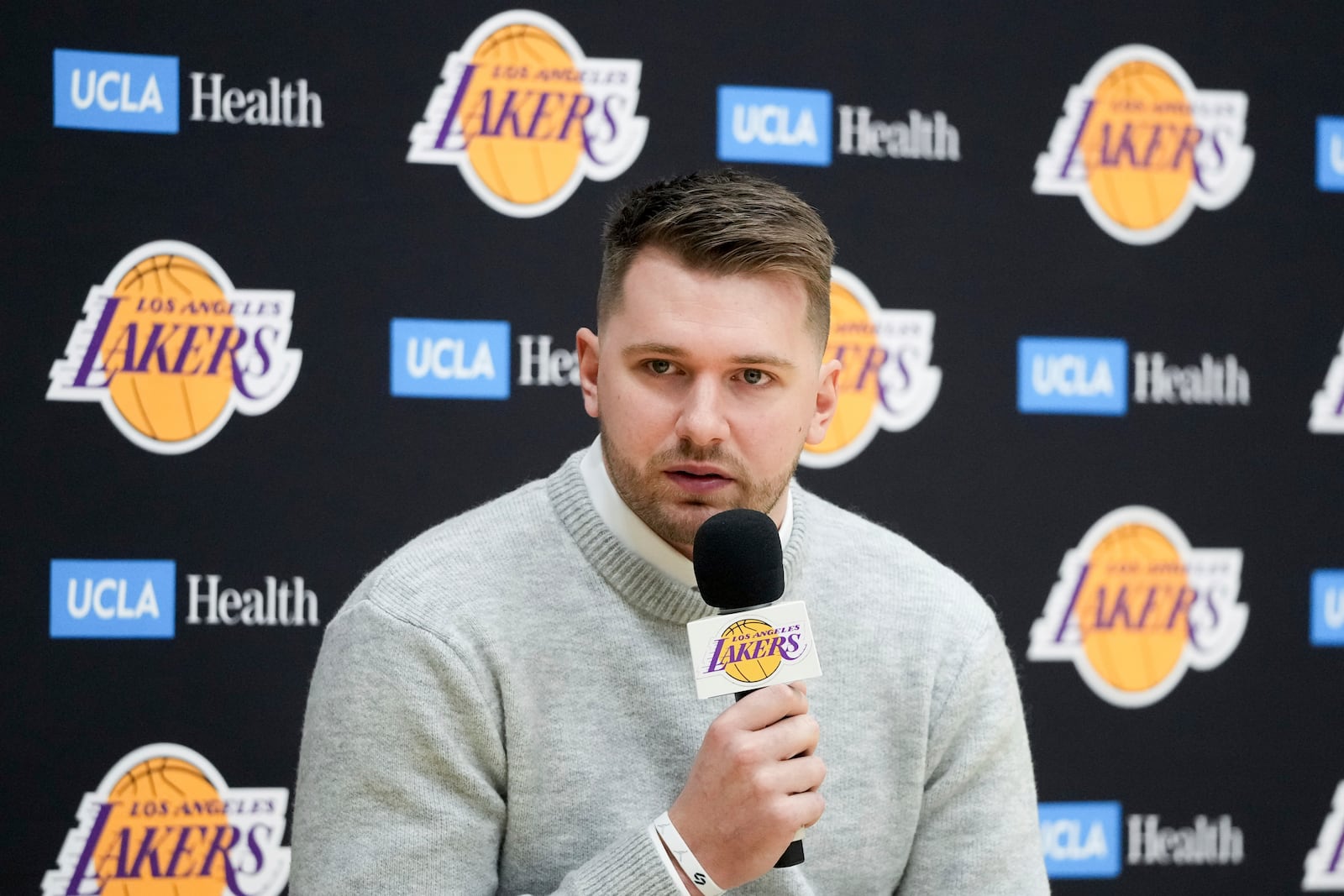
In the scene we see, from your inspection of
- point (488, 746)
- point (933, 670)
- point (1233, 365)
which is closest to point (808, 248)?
point (933, 670)

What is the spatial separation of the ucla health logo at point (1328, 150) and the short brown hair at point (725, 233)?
154cm

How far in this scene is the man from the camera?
→ 3.99 ft

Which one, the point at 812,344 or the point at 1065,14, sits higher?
the point at 1065,14

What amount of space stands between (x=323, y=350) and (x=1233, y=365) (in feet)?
5.20

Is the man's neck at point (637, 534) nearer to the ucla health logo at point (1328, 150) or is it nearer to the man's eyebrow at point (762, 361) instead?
the man's eyebrow at point (762, 361)

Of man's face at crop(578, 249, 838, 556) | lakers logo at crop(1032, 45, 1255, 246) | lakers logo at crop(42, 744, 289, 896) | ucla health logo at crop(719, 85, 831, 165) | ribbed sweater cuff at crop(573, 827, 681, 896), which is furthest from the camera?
lakers logo at crop(1032, 45, 1255, 246)

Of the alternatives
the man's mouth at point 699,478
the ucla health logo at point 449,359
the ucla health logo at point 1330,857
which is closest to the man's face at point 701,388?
the man's mouth at point 699,478

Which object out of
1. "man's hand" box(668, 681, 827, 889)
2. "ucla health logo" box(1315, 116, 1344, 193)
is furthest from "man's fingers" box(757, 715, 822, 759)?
"ucla health logo" box(1315, 116, 1344, 193)

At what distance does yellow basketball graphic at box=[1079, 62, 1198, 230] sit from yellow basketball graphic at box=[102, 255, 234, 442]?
151 cm

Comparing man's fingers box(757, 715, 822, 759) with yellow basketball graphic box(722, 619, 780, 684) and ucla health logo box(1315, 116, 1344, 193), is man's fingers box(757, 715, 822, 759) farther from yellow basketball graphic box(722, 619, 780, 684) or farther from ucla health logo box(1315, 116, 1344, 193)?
ucla health logo box(1315, 116, 1344, 193)

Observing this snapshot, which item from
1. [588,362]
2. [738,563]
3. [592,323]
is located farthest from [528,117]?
[738,563]

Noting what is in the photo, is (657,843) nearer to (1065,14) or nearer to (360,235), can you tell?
(360,235)

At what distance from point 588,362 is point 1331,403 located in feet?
5.46

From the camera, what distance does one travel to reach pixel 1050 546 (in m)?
2.34
